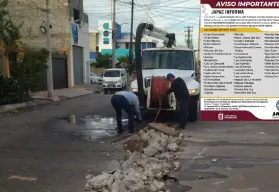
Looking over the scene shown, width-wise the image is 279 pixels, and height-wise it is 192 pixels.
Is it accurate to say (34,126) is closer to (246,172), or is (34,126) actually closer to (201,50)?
(246,172)

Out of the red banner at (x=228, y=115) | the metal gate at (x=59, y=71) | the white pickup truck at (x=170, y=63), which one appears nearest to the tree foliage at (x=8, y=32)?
the white pickup truck at (x=170, y=63)

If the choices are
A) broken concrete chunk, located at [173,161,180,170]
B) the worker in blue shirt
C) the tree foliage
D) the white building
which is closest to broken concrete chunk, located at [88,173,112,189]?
broken concrete chunk, located at [173,161,180,170]

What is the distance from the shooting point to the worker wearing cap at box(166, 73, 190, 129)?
9617 mm

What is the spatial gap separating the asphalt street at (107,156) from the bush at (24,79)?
15.3 ft

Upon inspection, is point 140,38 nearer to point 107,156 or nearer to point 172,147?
point 172,147

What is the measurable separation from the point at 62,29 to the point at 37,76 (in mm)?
12657

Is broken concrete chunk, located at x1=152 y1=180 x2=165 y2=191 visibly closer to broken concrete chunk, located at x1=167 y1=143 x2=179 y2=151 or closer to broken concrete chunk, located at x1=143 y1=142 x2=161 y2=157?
broken concrete chunk, located at x1=143 y1=142 x2=161 y2=157

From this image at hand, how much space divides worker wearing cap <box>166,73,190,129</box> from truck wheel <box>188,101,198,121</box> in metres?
0.87

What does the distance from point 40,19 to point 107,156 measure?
73.0 feet

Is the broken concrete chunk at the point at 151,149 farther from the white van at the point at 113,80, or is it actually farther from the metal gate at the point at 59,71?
the metal gate at the point at 59,71

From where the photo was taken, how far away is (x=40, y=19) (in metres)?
27.2

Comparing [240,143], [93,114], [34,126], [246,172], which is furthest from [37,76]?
[246,172]

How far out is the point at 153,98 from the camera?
1042 centimetres
